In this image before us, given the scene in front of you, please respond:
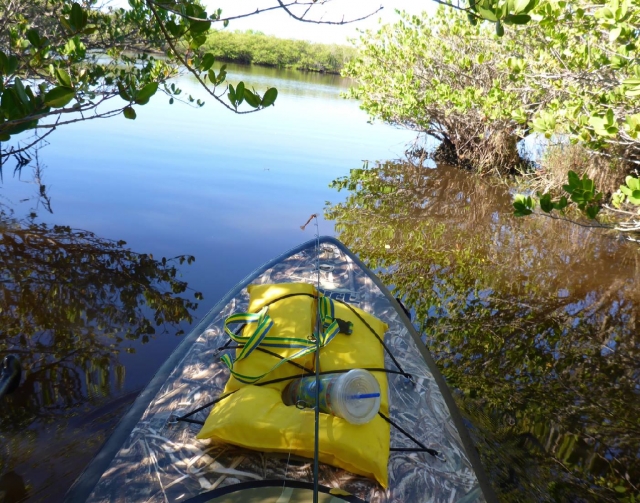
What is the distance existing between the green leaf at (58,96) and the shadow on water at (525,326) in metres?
2.95

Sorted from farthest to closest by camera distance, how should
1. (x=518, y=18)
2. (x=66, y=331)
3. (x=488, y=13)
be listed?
(x=66, y=331)
(x=518, y=18)
(x=488, y=13)

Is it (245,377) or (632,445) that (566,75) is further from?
(245,377)

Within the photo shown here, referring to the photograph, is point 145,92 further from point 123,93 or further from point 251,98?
point 251,98

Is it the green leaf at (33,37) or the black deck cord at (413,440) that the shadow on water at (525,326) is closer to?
the black deck cord at (413,440)

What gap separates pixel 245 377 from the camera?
2473 millimetres

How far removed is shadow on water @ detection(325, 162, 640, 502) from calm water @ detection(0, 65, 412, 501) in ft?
5.41

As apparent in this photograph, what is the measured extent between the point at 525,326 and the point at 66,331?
4.34 metres

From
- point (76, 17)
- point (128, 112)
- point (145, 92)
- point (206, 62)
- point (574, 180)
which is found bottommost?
point (574, 180)

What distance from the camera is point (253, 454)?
7.03ft

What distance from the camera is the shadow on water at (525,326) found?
136 inches

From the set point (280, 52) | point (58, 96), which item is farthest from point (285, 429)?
point (280, 52)

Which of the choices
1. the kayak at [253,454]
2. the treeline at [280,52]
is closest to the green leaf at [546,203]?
the kayak at [253,454]

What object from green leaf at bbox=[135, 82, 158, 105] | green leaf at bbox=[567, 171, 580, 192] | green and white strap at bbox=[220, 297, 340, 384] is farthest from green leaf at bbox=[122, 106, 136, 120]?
green leaf at bbox=[567, 171, 580, 192]

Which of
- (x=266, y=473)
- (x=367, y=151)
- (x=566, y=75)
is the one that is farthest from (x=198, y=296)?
(x=367, y=151)
